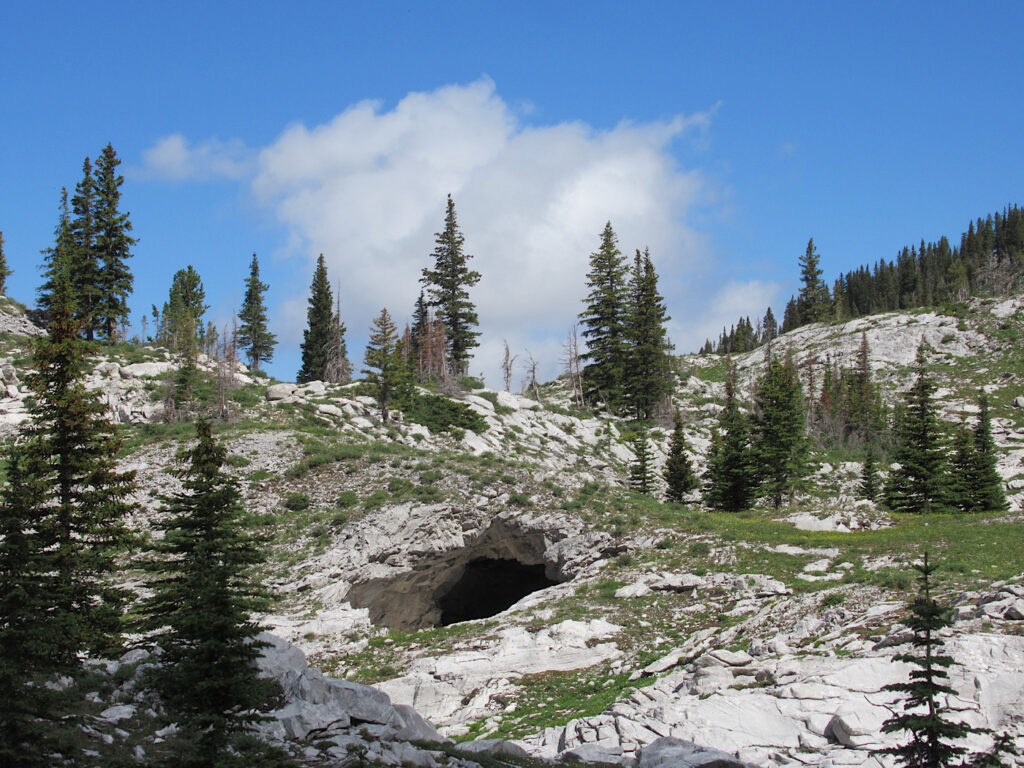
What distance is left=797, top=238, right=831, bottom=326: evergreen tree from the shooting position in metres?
115

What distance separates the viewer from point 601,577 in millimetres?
28094

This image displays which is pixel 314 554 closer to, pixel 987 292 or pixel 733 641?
pixel 733 641

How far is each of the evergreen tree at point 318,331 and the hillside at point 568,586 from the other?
21.2m

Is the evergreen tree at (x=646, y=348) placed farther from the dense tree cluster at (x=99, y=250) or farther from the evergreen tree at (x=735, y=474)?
the dense tree cluster at (x=99, y=250)

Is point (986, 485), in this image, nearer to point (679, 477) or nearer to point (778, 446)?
point (778, 446)

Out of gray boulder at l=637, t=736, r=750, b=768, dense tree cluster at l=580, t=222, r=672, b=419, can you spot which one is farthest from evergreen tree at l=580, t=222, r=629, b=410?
gray boulder at l=637, t=736, r=750, b=768

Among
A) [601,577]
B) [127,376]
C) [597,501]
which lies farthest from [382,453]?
[127,376]

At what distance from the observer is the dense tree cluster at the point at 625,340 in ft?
220

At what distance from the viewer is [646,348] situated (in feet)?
219

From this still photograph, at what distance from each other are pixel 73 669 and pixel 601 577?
20656 mm

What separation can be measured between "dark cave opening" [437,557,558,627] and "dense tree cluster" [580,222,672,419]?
110 ft

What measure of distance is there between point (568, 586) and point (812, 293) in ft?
350

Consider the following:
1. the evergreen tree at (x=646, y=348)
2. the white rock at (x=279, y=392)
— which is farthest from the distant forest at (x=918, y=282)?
the white rock at (x=279, y=392)

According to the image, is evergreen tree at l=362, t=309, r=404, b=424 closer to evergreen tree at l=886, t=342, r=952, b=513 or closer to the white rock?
the white rock
